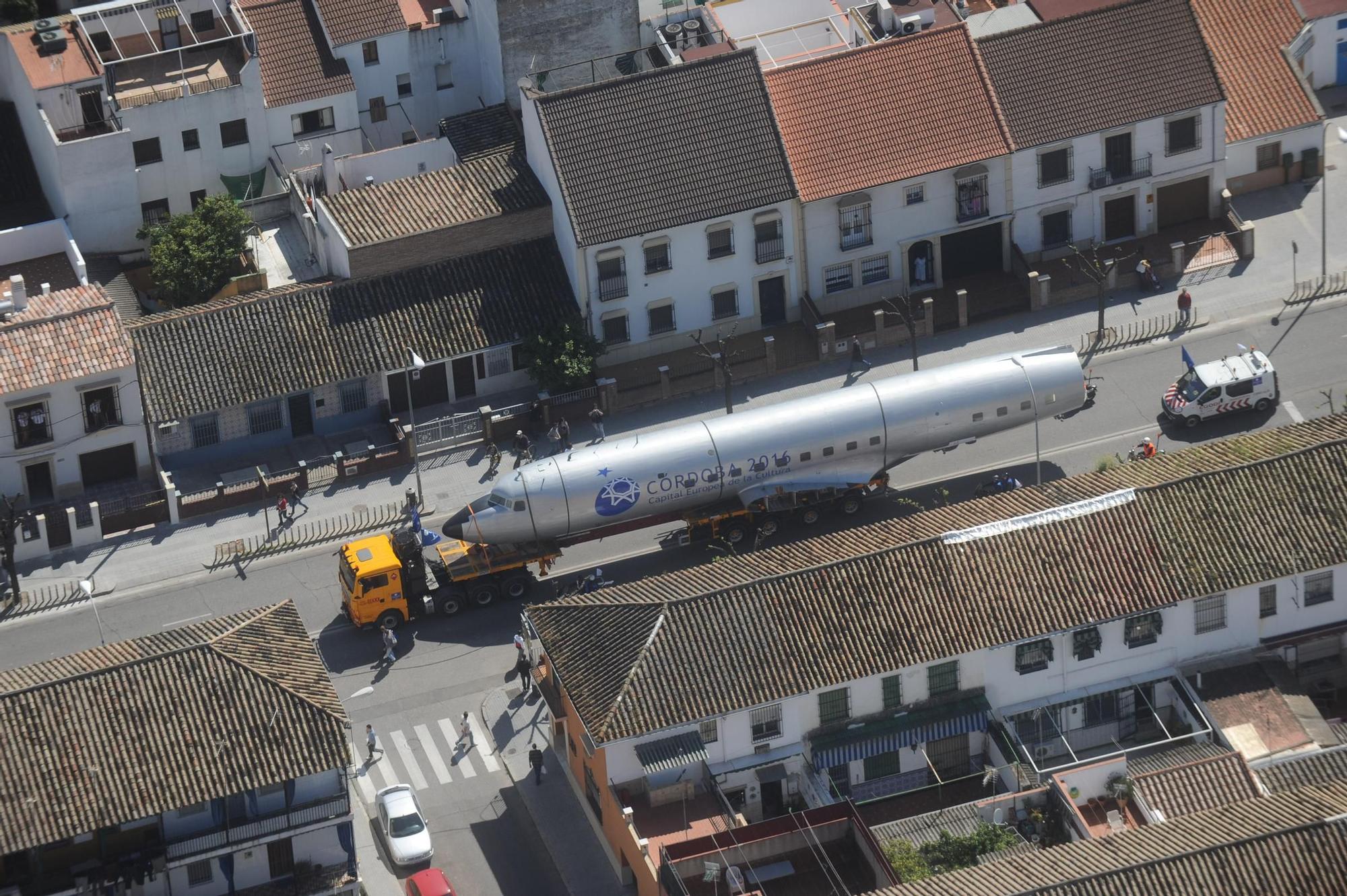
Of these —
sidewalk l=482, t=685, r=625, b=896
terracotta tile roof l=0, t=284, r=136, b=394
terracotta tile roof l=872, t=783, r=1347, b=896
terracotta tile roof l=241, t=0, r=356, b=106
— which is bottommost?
sidewalk l=482, t=685, r=625, b=896

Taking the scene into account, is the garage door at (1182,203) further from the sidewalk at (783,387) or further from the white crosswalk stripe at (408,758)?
the white crosswalk stripe at (408,758)

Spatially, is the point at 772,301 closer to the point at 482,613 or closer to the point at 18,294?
the point at 482,613

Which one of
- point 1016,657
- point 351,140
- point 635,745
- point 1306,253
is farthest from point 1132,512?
point 351,140

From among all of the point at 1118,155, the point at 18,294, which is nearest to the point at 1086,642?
the point at 1118,155

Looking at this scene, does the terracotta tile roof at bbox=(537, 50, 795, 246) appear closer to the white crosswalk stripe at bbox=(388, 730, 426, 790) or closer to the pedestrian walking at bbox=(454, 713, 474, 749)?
the pedestrian walking at bbox=(454, 713, 474, 749)

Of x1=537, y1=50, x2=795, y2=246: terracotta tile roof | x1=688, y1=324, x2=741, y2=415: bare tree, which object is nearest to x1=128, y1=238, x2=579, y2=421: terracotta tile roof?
x1=537, y1=50, x2=795, y2=246: terracotta tile roof

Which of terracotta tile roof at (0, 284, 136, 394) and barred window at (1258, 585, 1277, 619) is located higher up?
terracotta tile roof at (0, 284, 136, 394)
